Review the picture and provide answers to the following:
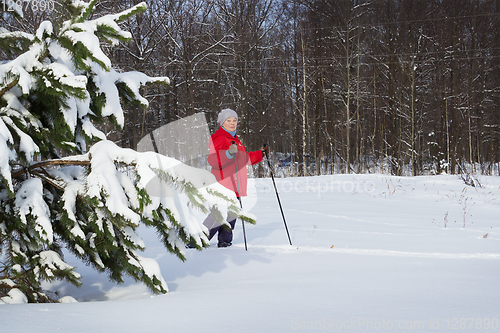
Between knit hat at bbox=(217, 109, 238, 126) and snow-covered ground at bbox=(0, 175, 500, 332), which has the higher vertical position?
knit hat at bbox=(217, 109, 238, 126)

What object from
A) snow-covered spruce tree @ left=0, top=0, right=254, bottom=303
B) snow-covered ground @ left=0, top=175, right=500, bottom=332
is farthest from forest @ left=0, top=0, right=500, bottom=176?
snow-covered spruce tree @ left=0, top=0, right=254, bottom=303

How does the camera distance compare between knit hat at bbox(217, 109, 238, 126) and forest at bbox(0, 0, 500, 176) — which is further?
forest at bbox(0, 0, 500, 176)

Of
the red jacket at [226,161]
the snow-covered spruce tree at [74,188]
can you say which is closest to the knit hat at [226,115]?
the red jacket at [226,161]

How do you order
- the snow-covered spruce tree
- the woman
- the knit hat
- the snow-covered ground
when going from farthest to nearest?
1. the knit hat
2. the woman
3. the snow-covered spruce tree
4. the snow-covered ground

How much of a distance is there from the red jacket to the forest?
12.2 m

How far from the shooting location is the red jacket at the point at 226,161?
427cm

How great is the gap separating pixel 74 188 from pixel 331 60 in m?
17.7

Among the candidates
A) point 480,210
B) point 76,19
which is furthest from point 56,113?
point 480,210

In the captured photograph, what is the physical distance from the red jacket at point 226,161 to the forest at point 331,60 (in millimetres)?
12199

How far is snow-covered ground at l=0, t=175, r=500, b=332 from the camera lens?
170 centimetres

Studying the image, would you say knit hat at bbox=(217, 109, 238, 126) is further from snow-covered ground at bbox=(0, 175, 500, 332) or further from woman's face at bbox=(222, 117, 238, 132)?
snow-covered ground at bbox=(0, 175, 500, 332)

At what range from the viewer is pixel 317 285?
96.0 inches

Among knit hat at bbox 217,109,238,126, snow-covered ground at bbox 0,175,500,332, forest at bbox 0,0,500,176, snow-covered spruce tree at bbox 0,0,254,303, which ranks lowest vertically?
snow-covered ground at bbox 0,175,500,332

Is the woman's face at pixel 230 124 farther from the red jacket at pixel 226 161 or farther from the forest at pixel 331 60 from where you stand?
the forest at pixel 331 60
